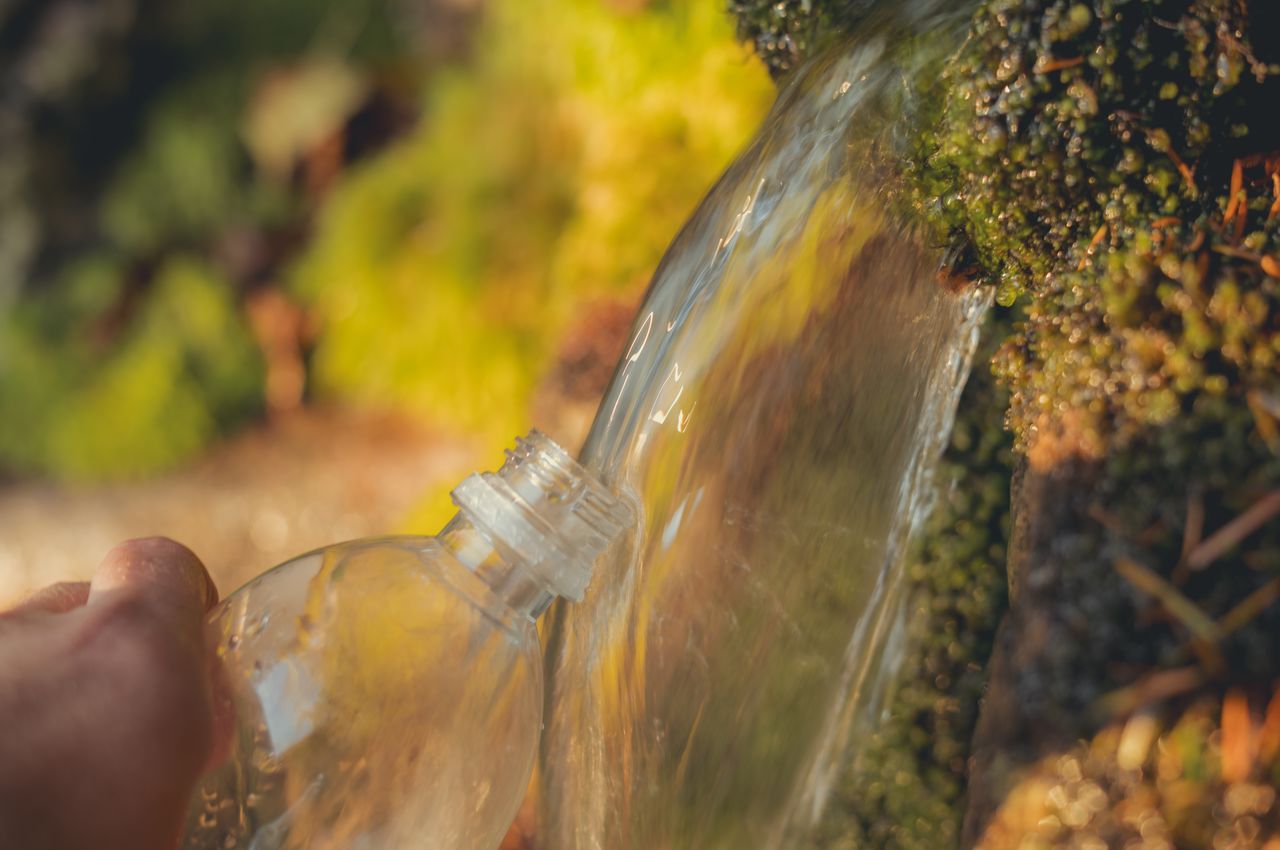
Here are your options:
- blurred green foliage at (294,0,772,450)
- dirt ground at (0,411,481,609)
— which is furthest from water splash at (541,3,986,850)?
dirt ground at (0,411,481,609)

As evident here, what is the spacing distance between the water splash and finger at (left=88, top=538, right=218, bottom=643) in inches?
15.6

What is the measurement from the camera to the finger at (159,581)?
0.89 meters

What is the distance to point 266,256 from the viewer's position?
4906mm

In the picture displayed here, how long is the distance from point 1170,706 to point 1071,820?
4.5 inches

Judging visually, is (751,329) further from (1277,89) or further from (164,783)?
(164,783)

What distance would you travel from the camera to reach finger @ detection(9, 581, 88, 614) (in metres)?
0.95

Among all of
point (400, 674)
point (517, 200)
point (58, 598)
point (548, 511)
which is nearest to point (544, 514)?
point (548, 511)

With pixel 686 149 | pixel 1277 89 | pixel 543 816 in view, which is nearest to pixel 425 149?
pixel 686 149

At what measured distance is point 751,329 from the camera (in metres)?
1.05

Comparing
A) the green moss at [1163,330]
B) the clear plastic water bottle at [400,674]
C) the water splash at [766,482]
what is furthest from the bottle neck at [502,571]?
the green moss at [1163,330]

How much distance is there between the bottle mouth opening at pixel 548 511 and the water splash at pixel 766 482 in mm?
133

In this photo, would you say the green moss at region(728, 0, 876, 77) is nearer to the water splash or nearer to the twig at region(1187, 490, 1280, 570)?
the water splash

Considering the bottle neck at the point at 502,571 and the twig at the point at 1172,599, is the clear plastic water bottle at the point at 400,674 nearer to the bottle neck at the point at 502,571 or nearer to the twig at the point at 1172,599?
the bottle neck at the point at 502,571

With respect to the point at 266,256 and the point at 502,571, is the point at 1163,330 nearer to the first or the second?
the point at 502,571
